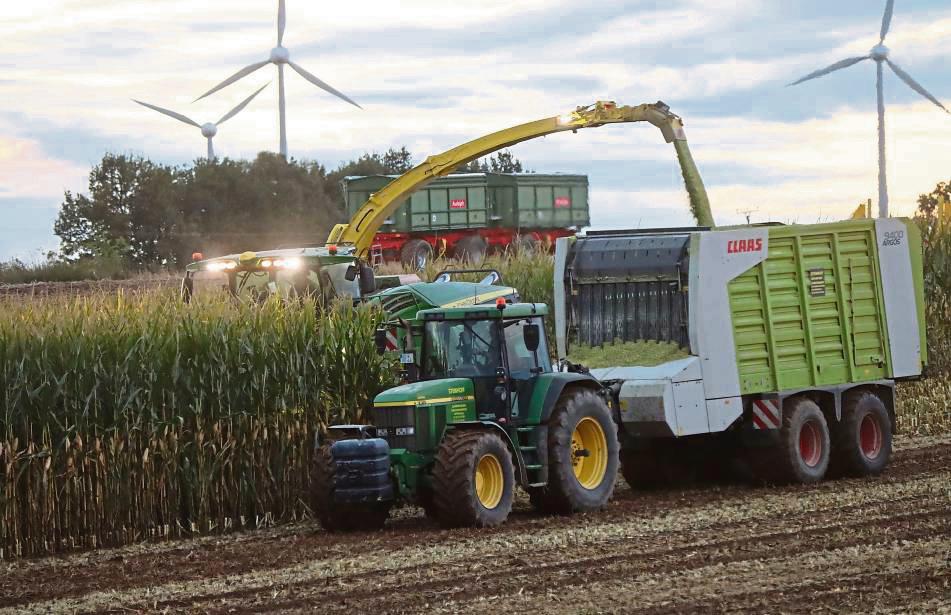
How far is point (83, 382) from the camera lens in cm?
1452

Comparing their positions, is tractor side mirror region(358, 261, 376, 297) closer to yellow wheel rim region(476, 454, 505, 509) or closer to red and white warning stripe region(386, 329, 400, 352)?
red and white warning stripe region(386, 329, 400, 352)

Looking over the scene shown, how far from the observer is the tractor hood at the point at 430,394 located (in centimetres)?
1351

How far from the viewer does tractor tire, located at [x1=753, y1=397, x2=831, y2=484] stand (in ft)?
53.5

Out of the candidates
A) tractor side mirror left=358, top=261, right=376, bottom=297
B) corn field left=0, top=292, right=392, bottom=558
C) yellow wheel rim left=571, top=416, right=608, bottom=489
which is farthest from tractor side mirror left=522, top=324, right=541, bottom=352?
tractor side mirror left=358, top=261, right=376, bottom=297

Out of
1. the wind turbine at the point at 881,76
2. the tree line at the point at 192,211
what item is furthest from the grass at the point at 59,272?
the wind turbine at the point at 881,76

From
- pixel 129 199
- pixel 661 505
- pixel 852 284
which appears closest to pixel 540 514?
pixel 661 505

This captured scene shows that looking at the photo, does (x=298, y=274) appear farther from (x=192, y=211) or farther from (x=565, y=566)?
(x=192, y=211)

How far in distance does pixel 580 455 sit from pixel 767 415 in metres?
2.83

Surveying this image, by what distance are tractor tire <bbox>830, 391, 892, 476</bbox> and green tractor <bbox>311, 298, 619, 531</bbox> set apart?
13.5ft

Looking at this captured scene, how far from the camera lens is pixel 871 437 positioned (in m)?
17.5

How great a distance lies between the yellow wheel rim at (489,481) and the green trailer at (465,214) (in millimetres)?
27925

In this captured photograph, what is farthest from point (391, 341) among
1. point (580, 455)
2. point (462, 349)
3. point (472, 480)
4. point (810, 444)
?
point (810, 444)

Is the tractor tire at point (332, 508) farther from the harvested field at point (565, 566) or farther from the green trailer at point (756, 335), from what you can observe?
the green trailer at point (756, 335)

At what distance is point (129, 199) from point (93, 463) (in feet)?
138
